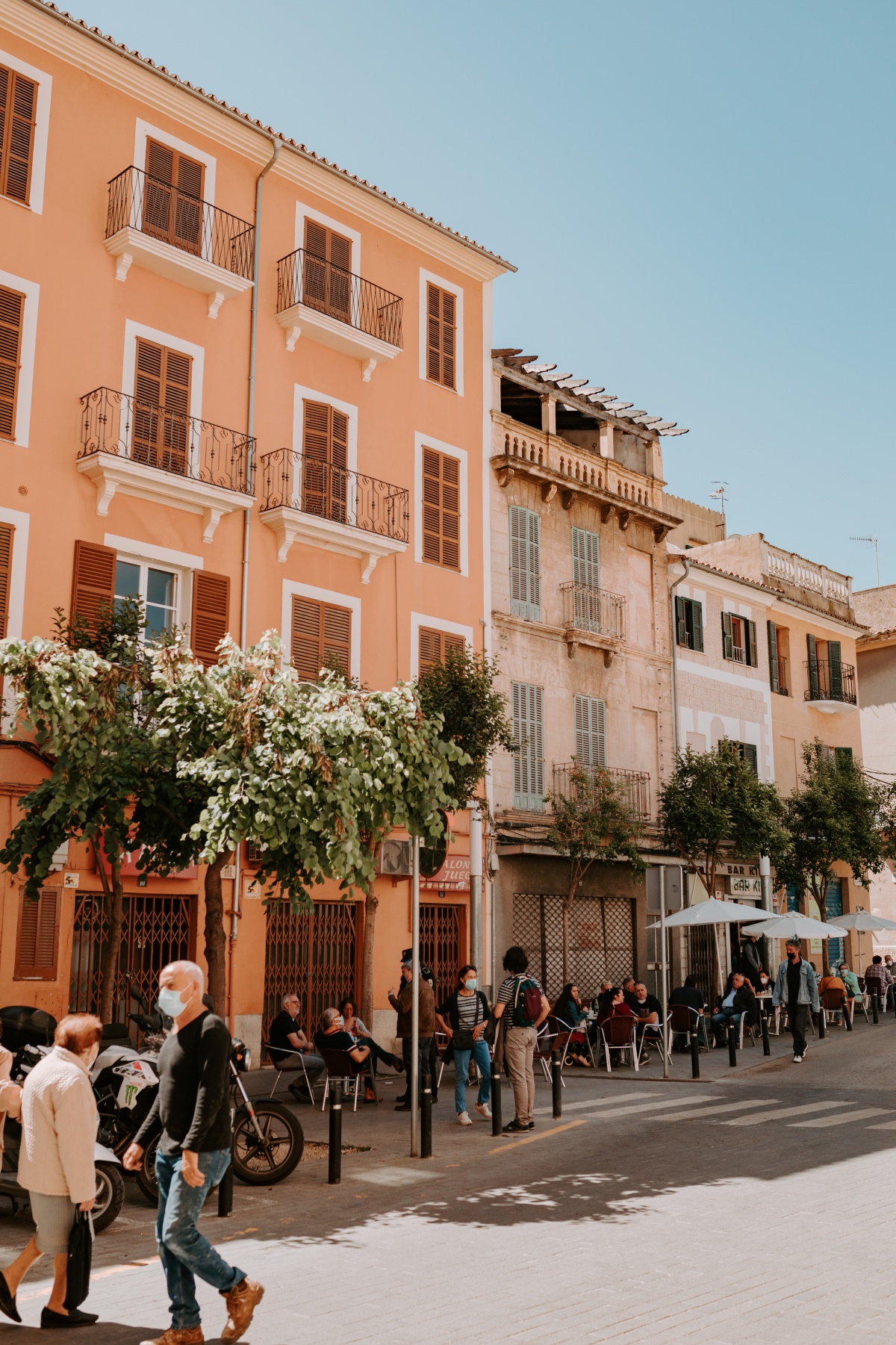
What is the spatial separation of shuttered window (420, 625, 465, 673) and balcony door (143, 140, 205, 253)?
7.42m

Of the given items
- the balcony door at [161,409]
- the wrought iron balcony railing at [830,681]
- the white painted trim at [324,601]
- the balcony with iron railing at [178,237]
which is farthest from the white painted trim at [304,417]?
the wrought iron balcony railing at [830,681]

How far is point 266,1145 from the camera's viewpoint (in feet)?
32.9

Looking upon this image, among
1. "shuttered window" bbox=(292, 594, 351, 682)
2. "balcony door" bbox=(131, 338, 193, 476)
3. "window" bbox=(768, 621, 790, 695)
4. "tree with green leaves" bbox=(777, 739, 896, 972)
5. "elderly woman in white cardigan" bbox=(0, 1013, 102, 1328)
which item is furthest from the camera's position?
"window" bbox=(768, 621, 790, 695)

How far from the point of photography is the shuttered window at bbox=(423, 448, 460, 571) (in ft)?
75.6

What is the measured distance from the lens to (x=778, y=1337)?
19.4ft

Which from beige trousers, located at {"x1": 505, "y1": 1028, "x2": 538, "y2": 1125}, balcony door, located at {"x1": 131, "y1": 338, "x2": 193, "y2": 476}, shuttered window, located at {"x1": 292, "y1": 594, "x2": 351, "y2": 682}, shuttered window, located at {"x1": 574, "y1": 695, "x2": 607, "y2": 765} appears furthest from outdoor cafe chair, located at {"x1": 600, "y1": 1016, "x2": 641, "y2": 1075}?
balcony door, located at {"x1": 131, "y1": 338, "x2": 193, "y2": 476}

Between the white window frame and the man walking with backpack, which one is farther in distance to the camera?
the white window frame

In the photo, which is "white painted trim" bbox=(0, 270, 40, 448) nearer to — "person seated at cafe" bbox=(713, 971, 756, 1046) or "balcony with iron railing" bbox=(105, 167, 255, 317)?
"balcony with iron railing" bbox=(105, 167, 255, 317)

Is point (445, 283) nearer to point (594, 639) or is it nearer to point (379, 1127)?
point (594, 639)

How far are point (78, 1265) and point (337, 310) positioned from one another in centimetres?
1826

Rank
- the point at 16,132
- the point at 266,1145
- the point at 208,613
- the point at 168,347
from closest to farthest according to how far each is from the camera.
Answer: the point at 266,1145
the point at 16,132
the point at 208,613
the point at 168,347

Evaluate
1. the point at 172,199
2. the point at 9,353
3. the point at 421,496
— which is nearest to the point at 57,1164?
the point at 9,353

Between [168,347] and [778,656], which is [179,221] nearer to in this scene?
[168,347]

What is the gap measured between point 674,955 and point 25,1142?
23359 mm
